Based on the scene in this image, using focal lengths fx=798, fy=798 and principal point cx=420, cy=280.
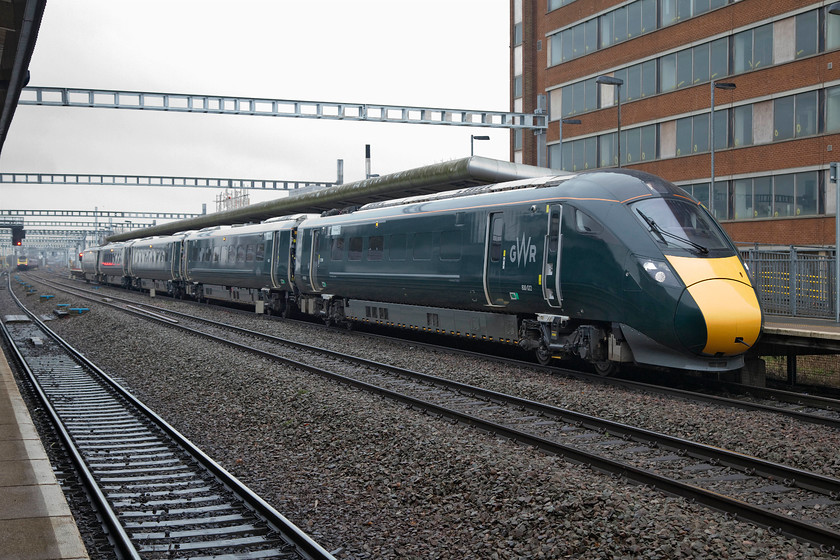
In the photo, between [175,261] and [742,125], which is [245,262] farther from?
[742,125]

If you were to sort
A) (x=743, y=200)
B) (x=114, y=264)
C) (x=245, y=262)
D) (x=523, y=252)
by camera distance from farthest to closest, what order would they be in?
(x=114, y=264) < (x=743, y=200) < (x=245, y=262) < (x=523, y=252)

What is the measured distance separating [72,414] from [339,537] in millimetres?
7345

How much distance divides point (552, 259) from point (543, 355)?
2135mm

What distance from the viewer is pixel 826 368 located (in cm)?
1703

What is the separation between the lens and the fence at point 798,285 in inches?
729

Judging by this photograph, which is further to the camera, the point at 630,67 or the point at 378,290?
the point at 630,67

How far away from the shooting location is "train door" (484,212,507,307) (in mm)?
16031

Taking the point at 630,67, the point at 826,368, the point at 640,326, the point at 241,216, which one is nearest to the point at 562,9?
the point at 630,67

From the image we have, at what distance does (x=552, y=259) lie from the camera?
47.6 feet

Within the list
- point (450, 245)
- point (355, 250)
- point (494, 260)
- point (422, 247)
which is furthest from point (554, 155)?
point (494, 260)

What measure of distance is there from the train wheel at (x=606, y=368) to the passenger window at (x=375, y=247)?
8.02 metres

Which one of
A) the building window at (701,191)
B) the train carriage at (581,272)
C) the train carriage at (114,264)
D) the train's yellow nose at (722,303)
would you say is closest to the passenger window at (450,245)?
the train carriage at (581,272)

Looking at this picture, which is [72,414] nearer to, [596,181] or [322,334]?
[596,181]

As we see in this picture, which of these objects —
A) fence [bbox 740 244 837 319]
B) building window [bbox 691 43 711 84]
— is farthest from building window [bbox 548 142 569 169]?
fence [bbox 740 244 837 319]
